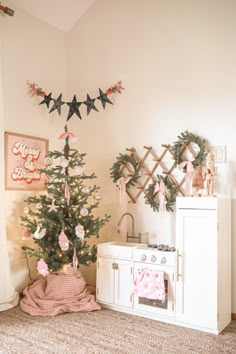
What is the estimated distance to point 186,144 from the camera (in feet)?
10.7

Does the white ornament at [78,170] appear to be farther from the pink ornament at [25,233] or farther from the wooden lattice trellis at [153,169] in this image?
the pink ornament at [25,233]

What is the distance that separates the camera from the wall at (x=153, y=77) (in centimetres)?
316

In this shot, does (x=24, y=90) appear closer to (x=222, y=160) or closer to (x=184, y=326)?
(x=222, y=160)

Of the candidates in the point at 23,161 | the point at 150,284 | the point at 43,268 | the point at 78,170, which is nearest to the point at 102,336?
the point at 150,284

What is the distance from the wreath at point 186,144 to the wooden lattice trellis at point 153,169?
0.12 ft

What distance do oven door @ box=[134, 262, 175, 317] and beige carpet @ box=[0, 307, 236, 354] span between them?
0.10 metres

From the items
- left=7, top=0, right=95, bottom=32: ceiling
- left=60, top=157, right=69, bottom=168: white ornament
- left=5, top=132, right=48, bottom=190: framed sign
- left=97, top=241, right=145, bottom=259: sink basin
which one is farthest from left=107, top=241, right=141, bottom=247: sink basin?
left=7, top=0, right=95, bottom=32: ceiling

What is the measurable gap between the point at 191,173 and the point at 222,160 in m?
0.30

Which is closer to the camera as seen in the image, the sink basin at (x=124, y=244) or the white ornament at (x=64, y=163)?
the white ornament at (x=64, y=163)

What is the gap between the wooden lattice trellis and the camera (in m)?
3.33

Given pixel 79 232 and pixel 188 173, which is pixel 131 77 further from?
pixel 79 232

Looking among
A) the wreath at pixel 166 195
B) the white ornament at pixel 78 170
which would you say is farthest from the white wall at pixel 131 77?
the white ornament at pixel 78 170

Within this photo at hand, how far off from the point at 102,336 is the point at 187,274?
817mm

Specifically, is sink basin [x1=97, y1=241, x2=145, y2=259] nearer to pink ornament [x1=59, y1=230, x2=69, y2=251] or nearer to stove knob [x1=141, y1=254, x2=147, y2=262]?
stove knob [x1=141, y1=254, x2=147, y2=262]
